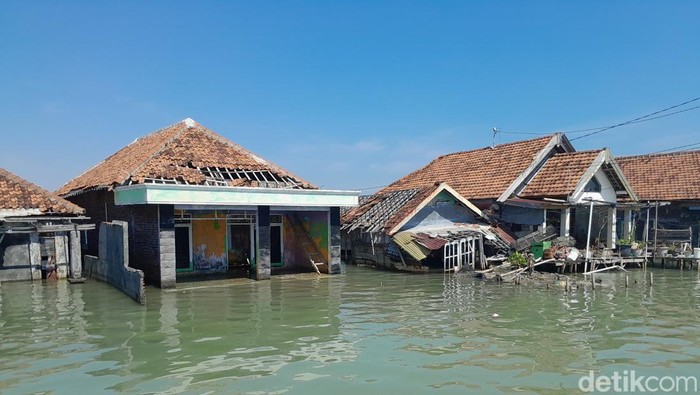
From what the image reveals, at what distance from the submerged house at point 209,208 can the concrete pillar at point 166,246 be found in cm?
3

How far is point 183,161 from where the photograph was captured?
1862 centimetres

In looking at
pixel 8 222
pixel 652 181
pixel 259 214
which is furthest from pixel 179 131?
pixel 652 181

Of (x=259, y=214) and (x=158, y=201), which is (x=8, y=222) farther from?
(x=259, y=214)

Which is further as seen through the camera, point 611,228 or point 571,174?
point 611,228

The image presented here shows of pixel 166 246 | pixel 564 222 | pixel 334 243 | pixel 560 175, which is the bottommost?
pixel 334 243

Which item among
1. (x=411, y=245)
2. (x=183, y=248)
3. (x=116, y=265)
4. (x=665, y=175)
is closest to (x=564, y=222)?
(x=411, y=245)

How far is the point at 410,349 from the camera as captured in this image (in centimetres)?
941

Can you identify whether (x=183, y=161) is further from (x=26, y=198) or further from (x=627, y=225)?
(x=627, y=225)

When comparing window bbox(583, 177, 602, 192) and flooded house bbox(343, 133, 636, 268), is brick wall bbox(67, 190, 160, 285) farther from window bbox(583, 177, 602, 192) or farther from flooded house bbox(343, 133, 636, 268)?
window bbox(583, 177, 602, 192)

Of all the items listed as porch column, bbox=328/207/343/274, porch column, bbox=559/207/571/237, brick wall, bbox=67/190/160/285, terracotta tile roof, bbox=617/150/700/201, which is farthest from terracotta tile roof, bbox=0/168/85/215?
terracotta tile roof, bbox=617/150/700/201

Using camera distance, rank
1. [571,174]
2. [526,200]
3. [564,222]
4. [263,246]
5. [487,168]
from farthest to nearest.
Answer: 1. [487,168]
2. [571,174]
3. [526,200]
4. [564,222]
5. [263,246]

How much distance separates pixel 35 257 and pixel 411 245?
45.6 ft

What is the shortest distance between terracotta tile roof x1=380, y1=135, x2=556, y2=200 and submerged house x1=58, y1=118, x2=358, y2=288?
892 cm

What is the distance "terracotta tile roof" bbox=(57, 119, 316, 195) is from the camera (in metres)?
17.5
